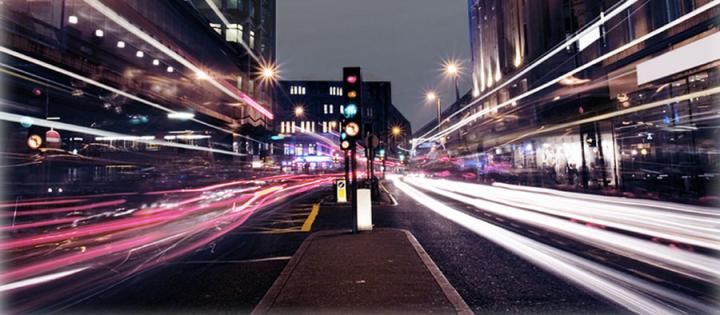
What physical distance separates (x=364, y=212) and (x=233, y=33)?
156ft

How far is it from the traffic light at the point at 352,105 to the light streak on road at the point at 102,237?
4423 millimetres

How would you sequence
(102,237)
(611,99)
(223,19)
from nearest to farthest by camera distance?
1. (102,237)
2. (611,99)
3. (223,19)

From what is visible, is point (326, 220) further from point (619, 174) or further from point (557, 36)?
point (557, 36)

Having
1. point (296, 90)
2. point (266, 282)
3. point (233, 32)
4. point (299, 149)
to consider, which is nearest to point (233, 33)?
point (233, 32)

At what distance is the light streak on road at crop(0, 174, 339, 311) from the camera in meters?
6.39

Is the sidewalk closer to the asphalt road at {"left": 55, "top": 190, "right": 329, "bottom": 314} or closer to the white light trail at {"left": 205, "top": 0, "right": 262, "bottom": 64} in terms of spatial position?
the asphalt road at {"left": 55, "top": 190, "right": 329, "bottom": 314}

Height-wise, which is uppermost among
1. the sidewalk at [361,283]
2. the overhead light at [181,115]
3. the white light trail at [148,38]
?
the white light trail at [148,38]

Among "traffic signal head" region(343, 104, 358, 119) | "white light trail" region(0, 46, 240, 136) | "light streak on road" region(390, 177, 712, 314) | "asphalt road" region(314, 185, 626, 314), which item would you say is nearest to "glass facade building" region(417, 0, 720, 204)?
"light streak on road" region(390, 177, 712, 314)

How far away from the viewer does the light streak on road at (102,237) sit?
639 cm

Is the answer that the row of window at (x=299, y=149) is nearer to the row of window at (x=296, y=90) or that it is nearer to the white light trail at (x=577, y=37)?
the row of window at (x=296, y=90)

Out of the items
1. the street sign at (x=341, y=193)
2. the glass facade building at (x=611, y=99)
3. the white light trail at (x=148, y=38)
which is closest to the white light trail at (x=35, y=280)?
the street sign at (x=341, y=193)

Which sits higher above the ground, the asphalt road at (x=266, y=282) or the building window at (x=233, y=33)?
the building window at (x=233, y=33)

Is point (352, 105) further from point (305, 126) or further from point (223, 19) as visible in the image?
point (305, 126)

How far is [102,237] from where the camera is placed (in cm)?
970
